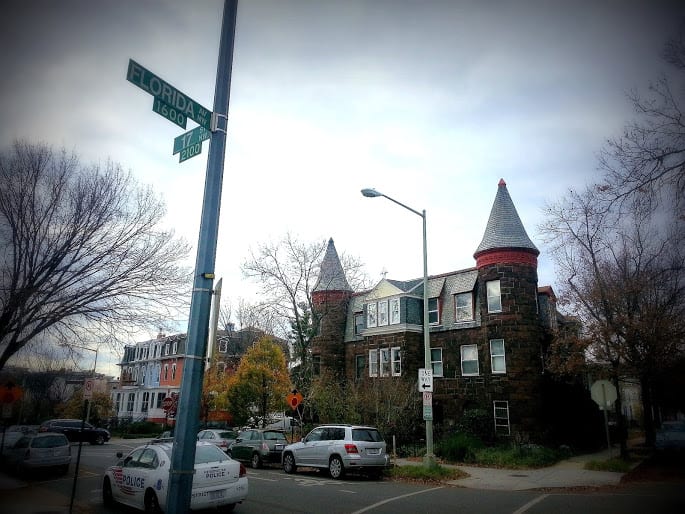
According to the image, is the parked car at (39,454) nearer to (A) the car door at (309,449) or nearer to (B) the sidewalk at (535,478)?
(A) the car door at (309,449)

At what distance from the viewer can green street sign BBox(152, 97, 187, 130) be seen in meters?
5.86

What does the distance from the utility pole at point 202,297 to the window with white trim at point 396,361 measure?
2539 cm

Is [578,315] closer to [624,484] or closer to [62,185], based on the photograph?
[624,484]

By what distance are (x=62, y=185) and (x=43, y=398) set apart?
51364 millimetres

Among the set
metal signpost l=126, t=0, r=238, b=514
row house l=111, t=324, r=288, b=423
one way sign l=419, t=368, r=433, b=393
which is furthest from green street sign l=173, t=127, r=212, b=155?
row house l=111, t=324, r=288, b=423

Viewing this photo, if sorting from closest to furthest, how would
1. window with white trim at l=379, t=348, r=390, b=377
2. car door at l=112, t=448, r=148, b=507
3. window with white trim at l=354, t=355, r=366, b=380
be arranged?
car door at l=112, t=448, r=148, b=507, window with white trim at l=379, t=348, r=390, b=377, window with white trim at l=354, t=355, r=366, b=380

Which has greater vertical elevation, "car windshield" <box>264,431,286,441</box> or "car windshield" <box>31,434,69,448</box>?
"car windshield" <box>264,431,286,441</box>

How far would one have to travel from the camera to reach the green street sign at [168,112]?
231 inches

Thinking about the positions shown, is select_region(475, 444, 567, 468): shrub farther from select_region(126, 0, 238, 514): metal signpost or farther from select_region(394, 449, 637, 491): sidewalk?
select_region(126, 0, 238, 514): metal signpost

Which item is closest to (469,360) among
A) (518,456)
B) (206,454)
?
(518,456)

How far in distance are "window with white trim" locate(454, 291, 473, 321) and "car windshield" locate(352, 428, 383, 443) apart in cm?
1296

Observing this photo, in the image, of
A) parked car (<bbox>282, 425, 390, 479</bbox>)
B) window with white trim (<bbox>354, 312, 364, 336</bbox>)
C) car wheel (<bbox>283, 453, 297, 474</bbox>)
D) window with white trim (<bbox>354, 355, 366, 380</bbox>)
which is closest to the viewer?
parked car (<bbox>282, 425, 390, 479</bbox>)

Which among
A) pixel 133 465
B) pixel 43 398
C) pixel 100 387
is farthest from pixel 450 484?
pixel 43 398

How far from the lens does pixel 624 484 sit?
14.9m
